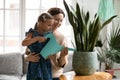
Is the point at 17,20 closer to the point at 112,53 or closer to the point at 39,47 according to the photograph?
the point at 112,53

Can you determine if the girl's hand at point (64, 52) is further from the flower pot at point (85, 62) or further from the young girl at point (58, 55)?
the flower pot at point (85, 62)

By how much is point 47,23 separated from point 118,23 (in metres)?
2.83

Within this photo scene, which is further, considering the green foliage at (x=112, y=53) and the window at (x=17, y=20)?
the window at (x=17, y=20)

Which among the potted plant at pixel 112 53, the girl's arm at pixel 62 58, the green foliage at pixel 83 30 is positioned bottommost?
the potted plant at pixel 112 53

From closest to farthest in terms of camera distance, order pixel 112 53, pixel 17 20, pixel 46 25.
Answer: pixel 46 25 → pixel 112 53 → pixel 17 20

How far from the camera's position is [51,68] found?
151 centimetres

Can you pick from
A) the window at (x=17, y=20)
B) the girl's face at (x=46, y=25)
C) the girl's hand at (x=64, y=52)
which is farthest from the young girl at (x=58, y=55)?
the window at (x=17, y=20)

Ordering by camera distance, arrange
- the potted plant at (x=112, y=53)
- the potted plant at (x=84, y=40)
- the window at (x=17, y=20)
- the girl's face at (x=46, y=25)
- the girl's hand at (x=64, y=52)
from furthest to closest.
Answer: the window at (x=17, y=20), the potted plant at (x=112, y=53), the potted plant at (x=84, y=40), the girl's hand at (x=64, y=52), the girl's face at (x=46, y=25)

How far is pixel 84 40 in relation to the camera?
5.87ft

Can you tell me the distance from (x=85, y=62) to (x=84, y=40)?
164mm

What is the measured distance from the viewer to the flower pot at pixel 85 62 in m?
1.76

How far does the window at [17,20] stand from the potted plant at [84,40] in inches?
95.9

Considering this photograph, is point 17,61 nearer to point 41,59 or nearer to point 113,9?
point 113,9

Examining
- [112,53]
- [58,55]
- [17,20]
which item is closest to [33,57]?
[58,55]
